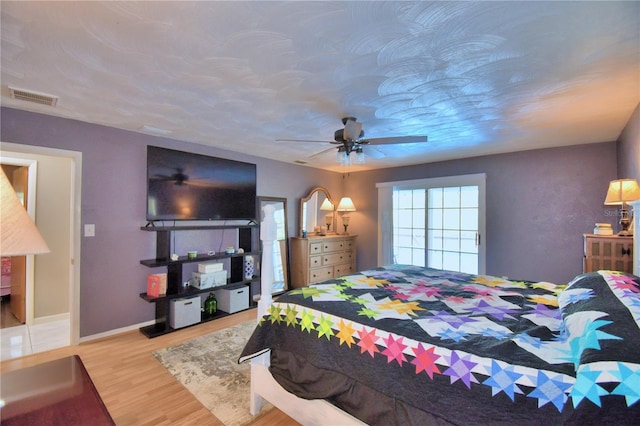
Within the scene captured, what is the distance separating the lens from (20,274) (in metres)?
3.81

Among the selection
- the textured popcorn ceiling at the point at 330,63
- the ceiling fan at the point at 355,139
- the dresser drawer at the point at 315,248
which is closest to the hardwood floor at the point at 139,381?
the dresser drawer at the point at 315,248

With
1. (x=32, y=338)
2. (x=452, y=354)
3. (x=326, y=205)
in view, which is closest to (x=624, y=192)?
(x=452, y=354)

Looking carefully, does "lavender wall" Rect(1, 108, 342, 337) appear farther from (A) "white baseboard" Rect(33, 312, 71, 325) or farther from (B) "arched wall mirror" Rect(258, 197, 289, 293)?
(B) "arched wall mirror" Rect(258, 197, 289, 293)

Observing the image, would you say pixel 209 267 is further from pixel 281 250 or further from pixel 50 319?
pixel 50 319

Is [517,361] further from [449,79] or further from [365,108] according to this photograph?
[365,108]

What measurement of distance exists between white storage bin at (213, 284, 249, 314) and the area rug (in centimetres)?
58

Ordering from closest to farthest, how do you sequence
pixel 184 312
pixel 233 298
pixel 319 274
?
pixel 184 312 → pixel 233 298 → pixel 319 274

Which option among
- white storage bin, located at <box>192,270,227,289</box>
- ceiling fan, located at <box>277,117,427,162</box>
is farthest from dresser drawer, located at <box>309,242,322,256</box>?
ceiling fan, located at <box>277,117,427,162</box>

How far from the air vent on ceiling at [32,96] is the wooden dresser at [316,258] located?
3512 millimetres

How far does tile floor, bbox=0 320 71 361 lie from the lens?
2.94 meters

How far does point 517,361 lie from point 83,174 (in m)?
3.94

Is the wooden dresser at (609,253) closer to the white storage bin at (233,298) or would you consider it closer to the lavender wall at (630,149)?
the lavender wall at (630,149)

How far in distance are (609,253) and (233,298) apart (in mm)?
4033

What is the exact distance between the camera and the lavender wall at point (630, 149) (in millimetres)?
2498
